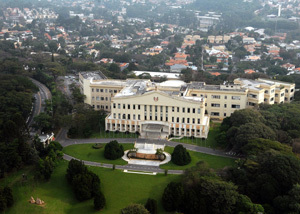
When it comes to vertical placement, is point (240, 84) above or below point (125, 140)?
above

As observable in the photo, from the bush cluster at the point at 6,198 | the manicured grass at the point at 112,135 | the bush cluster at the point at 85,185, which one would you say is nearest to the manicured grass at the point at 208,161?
the manicured grass at the point at 112,135

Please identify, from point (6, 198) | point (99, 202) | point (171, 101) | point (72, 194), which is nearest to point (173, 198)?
point (99, 202)

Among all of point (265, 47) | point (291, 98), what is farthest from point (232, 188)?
point (265, 47)

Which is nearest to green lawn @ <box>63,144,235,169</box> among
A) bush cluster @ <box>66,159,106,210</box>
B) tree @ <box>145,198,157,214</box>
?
bush cluster @ <box>66,159,106,210</box>

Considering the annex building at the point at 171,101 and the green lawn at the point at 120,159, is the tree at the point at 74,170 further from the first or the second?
the annex building at the point at 171,101

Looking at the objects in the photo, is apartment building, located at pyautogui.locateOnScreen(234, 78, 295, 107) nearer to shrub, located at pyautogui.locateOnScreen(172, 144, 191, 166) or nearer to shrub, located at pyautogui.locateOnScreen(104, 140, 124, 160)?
shrub, located at pyautogui.locateOnScreen(172, 144, 191, 166)

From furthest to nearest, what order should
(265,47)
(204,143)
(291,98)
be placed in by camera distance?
(265,47) → (291,98) → (204,143)

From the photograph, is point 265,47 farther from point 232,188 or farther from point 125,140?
point 232,188
